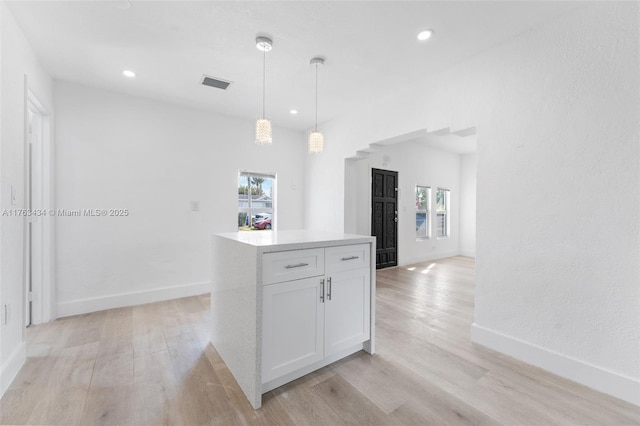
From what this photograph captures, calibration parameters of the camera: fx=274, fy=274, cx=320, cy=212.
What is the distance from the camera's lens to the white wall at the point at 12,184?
1.85 m

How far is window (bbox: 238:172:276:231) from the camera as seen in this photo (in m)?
4.38

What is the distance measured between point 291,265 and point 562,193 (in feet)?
6.66

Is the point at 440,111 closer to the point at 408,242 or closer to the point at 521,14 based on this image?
the point at 521,14

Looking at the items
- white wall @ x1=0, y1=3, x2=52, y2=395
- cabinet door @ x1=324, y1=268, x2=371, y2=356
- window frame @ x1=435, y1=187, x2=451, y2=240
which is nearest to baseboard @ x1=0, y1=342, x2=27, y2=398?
white wall @ x1=0, y1=3, x2=52, y2=395

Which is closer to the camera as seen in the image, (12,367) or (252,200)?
(12,367)

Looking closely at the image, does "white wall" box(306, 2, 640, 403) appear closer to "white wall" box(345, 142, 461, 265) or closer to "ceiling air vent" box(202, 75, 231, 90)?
"white wall" box(345, 142, 461, 265)

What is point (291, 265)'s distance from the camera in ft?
5.81

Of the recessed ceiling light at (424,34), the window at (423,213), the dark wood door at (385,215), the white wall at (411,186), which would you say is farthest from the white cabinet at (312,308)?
the window at (423,213)

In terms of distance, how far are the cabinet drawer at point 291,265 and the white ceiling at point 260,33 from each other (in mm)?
1762

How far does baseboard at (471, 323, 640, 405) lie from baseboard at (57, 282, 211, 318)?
345 centimetres

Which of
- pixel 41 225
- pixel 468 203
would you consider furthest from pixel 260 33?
pixel 468 203

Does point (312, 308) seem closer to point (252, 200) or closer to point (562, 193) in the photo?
point (562, 193)

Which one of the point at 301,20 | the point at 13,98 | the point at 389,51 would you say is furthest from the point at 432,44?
the point at 13,98

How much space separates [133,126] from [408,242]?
5.23m
